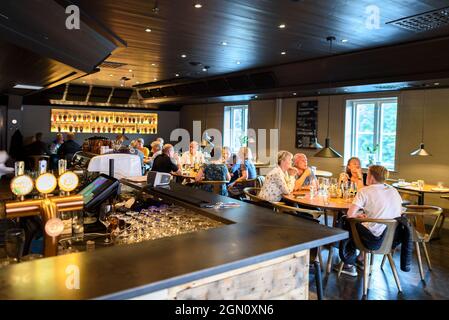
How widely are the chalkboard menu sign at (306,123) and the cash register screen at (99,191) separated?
287 inches

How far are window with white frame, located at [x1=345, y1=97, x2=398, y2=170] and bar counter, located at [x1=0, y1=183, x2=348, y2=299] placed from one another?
688 cm

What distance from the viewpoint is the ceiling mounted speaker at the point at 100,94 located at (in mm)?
13531

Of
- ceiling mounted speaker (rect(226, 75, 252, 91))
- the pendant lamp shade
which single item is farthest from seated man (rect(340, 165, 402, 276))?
ceiling mounted speaker (rect(226, 75, 252, 91))

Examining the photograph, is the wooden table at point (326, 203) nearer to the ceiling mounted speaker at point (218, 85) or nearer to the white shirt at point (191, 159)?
the white shirt at point (191, 159)

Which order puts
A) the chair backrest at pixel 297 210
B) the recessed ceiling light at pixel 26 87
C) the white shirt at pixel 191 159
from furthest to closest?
the recessed ceiling light at pixel 26 87, the white shirt at pixel 191 159, the chair backrest at pixel 297 210

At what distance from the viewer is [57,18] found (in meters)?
3.97

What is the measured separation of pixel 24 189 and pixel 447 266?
500 centimetres

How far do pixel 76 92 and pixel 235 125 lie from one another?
5.69 metres

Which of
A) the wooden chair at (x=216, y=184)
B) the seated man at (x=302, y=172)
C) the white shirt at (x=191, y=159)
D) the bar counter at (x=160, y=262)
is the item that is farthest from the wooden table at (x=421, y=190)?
the bar counter at (x=160, y=262)

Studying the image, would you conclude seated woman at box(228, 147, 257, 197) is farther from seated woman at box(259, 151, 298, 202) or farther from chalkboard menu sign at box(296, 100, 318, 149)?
chalkboard menu sign at box(296, 100, 318, 149)

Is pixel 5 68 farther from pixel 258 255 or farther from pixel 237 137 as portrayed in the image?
pixel 237 137

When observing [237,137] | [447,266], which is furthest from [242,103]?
[447,266]

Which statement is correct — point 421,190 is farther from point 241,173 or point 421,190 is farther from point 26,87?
point 26,87
